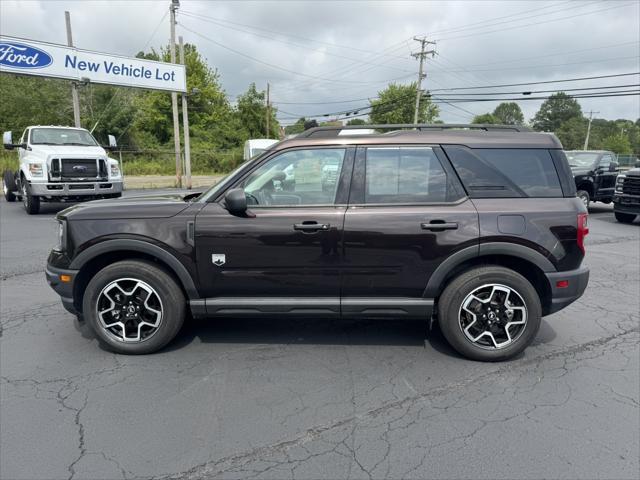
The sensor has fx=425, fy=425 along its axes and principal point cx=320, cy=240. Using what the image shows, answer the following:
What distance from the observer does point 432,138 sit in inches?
138

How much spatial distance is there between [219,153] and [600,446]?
3773 cm

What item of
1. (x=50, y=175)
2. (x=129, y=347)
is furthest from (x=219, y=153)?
(x=129, y=347)

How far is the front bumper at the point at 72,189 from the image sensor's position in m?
10.6

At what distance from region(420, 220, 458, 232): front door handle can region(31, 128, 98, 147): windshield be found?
11.7 m

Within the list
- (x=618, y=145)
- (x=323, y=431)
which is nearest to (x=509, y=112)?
(x=618, y=145)

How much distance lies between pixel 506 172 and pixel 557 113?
136 meters

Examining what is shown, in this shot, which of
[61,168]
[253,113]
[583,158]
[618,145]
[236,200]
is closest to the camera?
[236,200]

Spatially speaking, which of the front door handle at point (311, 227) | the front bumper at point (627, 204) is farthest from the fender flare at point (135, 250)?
the front bumper at point (627, 204)

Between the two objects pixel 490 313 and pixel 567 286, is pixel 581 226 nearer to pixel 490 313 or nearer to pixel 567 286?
pixel 567 286

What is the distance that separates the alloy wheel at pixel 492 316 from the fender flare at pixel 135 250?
2248mm

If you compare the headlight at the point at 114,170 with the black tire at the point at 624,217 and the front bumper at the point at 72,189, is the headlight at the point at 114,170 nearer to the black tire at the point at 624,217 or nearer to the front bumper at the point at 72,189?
the front bumper at the point at 72,189

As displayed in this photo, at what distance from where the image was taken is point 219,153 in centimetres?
3759

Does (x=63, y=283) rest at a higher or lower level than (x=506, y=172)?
lower

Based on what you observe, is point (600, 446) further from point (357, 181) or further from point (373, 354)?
point (357, 181)
